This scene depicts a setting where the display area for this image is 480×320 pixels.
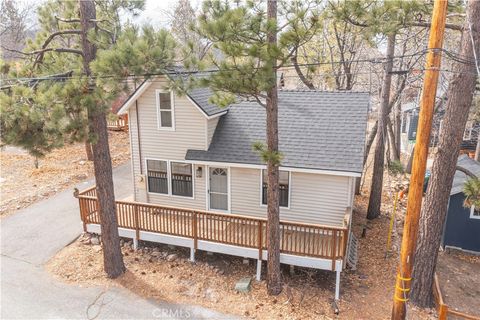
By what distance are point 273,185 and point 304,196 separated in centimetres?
243

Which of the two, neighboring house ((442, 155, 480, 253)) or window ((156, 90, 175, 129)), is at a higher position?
window ((156, 90, 175, 129))

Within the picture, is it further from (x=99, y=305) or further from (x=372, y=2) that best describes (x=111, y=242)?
(x=372, y=2)

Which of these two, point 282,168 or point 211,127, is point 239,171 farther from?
point 211,127

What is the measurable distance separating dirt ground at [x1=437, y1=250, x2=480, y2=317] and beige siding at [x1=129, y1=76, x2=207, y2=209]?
689 centimetres

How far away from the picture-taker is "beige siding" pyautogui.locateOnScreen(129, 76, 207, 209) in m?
10.5

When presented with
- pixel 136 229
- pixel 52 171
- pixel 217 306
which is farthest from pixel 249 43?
pixel 52 171

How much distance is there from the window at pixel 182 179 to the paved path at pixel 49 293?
11.0 ft

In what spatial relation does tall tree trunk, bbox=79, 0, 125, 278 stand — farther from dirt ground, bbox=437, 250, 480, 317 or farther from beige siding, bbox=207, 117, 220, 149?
dirt ground, bbox=437, 250, 480, 317

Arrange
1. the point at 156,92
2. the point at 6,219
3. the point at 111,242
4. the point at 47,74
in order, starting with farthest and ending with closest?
the point at 6,219 < the point at 156,92 < the point at 111,242 < the point at 47,74

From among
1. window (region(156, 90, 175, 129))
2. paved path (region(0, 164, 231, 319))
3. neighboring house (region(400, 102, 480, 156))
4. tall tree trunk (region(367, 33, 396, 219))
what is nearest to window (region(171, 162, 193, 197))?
window (region(156, 90, 175, 129))

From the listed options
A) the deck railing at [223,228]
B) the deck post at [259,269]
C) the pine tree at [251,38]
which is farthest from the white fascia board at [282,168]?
the pine tree at [251,38]

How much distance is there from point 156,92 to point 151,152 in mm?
1876

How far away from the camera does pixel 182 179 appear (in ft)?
36.1

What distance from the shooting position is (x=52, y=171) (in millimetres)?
16984
